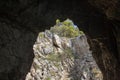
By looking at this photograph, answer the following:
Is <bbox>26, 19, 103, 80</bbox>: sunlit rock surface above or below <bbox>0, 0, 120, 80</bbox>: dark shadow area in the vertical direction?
above

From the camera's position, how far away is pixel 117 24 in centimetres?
1083

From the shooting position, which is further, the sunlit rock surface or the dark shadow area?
the sunlit rock surface

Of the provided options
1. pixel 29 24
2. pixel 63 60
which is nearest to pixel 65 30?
pixel 63 60

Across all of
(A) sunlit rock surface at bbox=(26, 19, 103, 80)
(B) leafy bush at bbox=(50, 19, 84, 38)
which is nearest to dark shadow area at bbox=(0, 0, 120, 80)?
(A) sunlit rock surface at bbox=(26, 19, 103, 80)

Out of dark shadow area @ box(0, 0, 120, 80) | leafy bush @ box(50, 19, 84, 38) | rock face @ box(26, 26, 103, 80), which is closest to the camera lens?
dark shadow area @ box(0, 0, 120, 80)

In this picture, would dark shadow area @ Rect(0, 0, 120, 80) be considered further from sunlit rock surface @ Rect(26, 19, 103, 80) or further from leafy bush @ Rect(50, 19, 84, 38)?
leafy bush @ Rect(50, 19, 84, 38)

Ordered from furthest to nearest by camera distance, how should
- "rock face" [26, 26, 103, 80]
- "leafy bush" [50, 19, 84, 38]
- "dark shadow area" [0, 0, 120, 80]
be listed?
"leafy bush" [50, 19, 84, 38], "rock face" [26, 26, 103, 80], "dark shadow area" [0, 0, 120, 80]

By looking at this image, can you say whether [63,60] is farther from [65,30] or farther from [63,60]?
[65,30]

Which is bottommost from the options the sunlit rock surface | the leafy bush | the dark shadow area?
the dark shadow area

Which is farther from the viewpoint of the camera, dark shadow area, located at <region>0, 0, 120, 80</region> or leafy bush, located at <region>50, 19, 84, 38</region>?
leafy bush, located at <region>50, 19, 84, 38</region>

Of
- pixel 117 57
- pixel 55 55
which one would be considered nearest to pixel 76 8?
pixel 117 57

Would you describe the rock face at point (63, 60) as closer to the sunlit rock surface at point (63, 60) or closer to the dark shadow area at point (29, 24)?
the sunlit rock surface at point (63, 60)

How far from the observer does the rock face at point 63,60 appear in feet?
90.3

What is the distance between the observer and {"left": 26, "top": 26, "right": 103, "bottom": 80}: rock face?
90.3 ft
